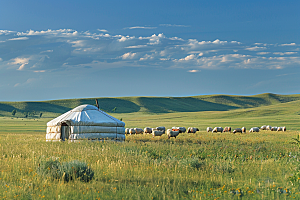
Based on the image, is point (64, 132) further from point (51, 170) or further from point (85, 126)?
point (51, 170)

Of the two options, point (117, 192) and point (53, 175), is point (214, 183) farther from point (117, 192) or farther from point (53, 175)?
point (53, 175)

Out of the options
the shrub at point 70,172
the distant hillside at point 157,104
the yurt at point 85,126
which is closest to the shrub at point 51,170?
the shrub at point 70,172

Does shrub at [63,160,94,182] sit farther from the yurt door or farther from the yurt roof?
the yurt door

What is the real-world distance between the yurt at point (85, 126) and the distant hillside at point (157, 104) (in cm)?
12255

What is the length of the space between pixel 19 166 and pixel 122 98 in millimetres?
174496

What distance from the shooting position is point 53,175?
24.7ft

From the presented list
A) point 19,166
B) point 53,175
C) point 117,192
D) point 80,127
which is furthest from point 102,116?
point 117,192

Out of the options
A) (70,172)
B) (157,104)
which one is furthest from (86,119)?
(157,104)

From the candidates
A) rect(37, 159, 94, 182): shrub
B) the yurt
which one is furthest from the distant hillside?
rect(37, 159, 94, 182): shrub

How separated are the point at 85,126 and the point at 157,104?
149731 mm

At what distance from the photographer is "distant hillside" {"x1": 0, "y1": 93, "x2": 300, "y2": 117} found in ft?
483

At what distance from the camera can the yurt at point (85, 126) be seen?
19875mm

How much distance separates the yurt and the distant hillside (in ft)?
402

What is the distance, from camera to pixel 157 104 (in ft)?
556
